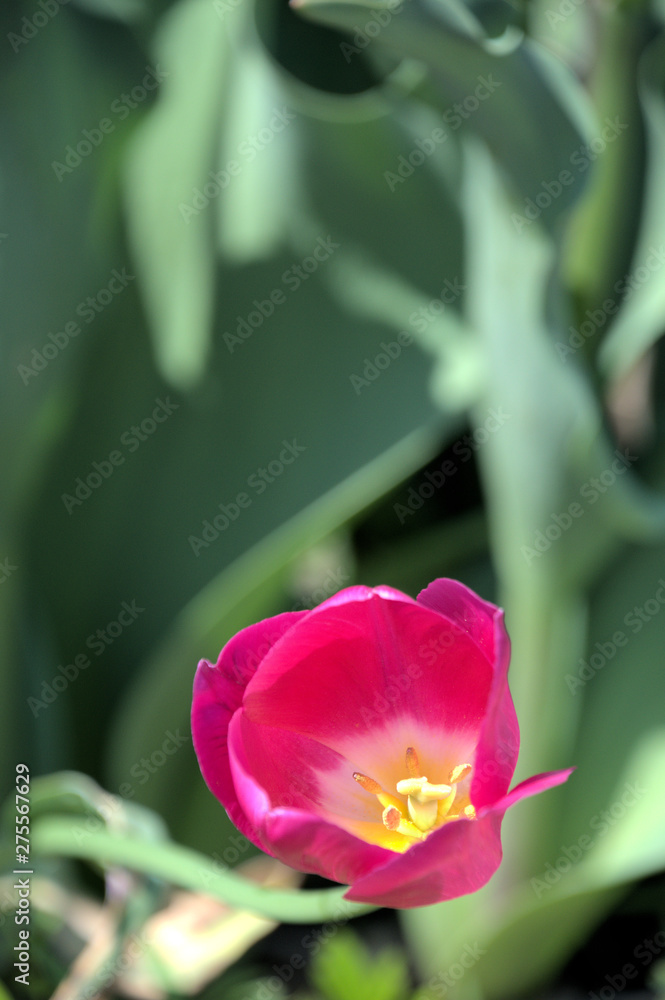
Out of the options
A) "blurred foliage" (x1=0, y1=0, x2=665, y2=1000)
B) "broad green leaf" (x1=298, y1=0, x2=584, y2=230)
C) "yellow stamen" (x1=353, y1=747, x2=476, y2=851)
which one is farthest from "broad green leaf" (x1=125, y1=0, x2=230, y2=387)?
"yellow stamen" (x1=353, y1=747, x2=476, y2=851)

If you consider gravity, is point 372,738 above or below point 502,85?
below

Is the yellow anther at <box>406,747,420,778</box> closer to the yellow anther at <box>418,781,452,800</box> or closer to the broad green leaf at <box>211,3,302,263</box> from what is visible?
the yellow anther at <box>418,781,452,800</box>

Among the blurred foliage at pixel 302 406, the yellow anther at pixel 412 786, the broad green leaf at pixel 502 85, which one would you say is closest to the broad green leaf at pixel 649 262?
the blurred foliage at pixel 302 406

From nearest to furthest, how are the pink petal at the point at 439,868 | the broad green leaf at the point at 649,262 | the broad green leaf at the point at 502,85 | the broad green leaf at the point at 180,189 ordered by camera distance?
the pink petal at the point at 439,868 → the broad green leaf at the point at 502,85 → the broad green leaf at the point at 649,262 → the broad green leaf at the point at 180,189

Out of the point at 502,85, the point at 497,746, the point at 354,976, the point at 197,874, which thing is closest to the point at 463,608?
the point at 497,746

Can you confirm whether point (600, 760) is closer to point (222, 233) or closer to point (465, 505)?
point (465, 505)

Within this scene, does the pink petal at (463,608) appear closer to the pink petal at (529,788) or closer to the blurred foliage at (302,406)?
the pink petal at (529,788)

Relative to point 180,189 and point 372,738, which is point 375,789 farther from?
point 180,189

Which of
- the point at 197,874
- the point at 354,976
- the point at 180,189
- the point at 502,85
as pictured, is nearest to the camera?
the point at 197,874

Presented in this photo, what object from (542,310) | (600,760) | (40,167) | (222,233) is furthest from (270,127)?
(600,760)
